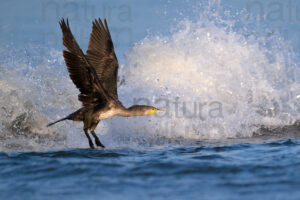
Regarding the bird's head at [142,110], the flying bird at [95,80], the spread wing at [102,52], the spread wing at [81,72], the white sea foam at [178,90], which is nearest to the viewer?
the spread wing at [81,72]

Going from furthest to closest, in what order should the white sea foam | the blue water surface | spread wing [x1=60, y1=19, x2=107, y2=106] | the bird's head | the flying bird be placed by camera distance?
1. the white sea foam
2. the bird's head
3. the flying bird
4. spread wing [x1=60, y1=19, x2=107, y2=106]
5. the blue water surface

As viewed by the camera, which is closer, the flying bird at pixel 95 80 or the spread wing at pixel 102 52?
the flying bird at pixel 95 80

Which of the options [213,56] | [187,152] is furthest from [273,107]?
[187,152]

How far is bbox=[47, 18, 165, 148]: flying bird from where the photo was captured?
594 centimetres

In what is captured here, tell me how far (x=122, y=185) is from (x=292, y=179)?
5.59 feet

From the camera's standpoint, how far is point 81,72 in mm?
6203

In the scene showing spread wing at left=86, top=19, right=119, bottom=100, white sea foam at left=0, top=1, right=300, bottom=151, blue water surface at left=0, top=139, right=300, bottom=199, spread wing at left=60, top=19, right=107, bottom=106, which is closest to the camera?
blue water surface at left=0, top=139, right=300, bottom=199

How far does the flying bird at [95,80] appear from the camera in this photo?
594cm

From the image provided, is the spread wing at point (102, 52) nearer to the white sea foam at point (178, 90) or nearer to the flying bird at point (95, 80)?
the flying bird at point (95, 80)

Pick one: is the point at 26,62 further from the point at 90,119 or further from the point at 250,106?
the point at 250,106

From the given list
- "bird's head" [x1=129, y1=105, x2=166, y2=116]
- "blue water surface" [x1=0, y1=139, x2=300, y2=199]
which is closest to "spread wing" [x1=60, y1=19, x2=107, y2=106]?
"bird's head" [x1=129, y1=105, x2=166, y2=116]

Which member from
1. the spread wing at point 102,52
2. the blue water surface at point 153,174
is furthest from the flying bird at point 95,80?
the blue water surface at point 153,174

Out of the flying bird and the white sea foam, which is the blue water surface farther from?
the white sea foam

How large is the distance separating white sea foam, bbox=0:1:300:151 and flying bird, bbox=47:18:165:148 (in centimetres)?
68
